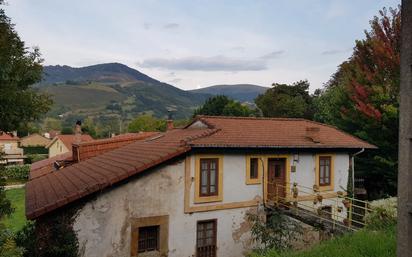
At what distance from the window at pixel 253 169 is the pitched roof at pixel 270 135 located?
0.78m

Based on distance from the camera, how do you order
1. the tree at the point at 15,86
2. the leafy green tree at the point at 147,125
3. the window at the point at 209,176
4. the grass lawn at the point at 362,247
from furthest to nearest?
the leafy green tree at the point at 147,125, the window at the point at 209,176, the tree at the point at 15,86, the grass lawn at the point at 362,247

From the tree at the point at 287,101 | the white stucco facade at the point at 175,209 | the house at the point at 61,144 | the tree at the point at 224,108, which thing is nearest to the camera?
the white stucco facade at the point at 175,209

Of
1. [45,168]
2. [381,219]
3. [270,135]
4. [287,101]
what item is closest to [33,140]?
[287,101]

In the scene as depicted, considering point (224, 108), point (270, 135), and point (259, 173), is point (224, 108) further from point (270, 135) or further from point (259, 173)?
point (259, 173)

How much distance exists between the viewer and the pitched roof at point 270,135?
16.8m

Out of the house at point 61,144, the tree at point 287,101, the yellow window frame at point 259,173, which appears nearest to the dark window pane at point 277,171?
the yellow window frame at point 259,173

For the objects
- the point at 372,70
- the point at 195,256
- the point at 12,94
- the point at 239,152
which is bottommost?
the point at 195,256

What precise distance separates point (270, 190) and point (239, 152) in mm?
2599

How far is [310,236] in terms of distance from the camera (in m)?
18.1

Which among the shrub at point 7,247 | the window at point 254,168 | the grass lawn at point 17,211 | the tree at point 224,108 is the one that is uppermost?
the tree at point 224,108

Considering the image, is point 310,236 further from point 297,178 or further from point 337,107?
point 337,107

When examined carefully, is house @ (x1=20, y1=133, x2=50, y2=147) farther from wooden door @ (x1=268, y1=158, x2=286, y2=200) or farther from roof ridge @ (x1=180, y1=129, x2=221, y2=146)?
wooden door @ (x1=268, y1=158, x2=286, y2=200)

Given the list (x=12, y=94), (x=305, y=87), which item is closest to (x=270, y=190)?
(x=12, y=94)

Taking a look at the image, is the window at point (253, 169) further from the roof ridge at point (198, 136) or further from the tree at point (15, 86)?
the tree at point (15, 86)
